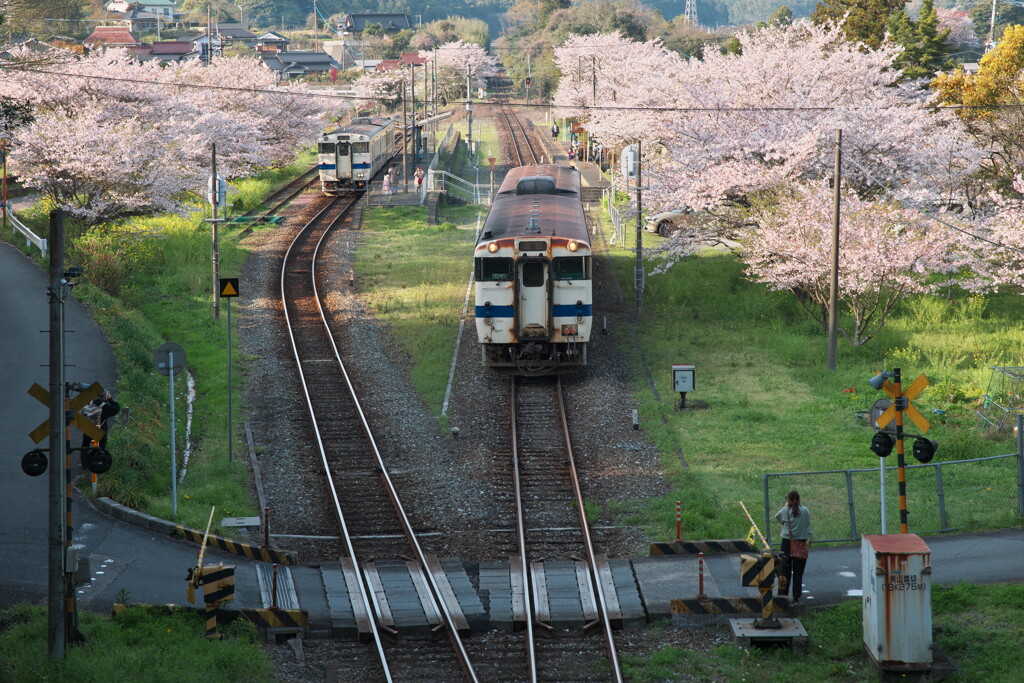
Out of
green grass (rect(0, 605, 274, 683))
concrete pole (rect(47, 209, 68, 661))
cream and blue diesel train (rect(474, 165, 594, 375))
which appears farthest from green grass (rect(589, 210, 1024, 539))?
concrete pole (rect(47, 209, 68, 661))

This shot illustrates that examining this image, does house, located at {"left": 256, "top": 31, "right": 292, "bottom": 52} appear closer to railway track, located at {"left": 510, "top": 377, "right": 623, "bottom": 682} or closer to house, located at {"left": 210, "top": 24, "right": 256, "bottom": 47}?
house, located at {"left": 210, "top": 24, "right": 256, "bottom": 47}

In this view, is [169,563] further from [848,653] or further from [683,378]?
[683,378]

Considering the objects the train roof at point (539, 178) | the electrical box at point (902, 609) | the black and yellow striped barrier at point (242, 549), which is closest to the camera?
the electrical box at point (902, 609)

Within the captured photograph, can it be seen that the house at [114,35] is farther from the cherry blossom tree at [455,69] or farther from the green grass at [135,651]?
the green grass at [135,651]

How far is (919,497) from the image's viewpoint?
→ 16.9 meters

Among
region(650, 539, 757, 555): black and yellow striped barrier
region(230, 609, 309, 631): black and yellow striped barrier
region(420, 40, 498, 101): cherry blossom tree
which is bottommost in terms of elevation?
region(230, 609, 309, 631): black and yellow striped barrier

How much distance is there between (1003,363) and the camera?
25312 millimetres

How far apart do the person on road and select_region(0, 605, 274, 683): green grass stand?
609cm

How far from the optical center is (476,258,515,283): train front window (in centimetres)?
2250

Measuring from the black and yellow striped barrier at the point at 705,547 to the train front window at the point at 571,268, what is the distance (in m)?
8.93

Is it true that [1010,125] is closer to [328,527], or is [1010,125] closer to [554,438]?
[554,438]

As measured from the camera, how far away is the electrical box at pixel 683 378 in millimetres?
21734

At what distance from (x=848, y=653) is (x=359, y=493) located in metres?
8.51

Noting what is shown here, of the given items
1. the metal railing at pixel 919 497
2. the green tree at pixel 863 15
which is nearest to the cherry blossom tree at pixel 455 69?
the green tree at pixel 863 15
